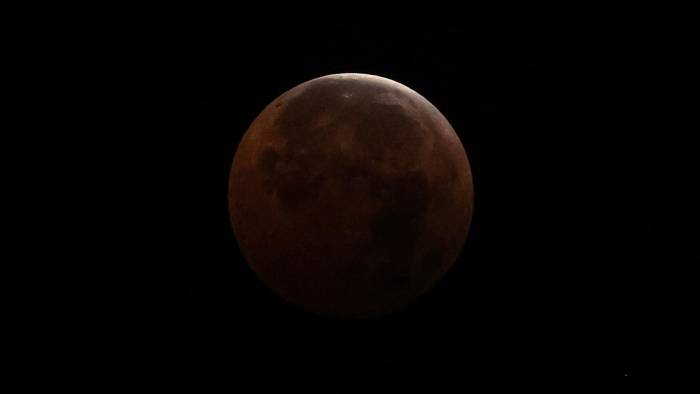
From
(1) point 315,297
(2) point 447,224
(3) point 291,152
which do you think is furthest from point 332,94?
(1) point 315,297

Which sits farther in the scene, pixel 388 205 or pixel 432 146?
pixel 432 146

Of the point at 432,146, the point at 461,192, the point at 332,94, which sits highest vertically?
the point at 332,94

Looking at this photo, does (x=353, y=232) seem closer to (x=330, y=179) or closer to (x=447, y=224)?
(x=330, y=179)

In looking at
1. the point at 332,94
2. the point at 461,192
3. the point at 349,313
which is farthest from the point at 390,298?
the point at 332,94

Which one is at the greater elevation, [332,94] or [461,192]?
[332,94]

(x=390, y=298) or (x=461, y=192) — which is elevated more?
(x=461, y=192)

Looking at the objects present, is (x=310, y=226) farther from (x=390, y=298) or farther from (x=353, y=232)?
(x=390, y=298)
